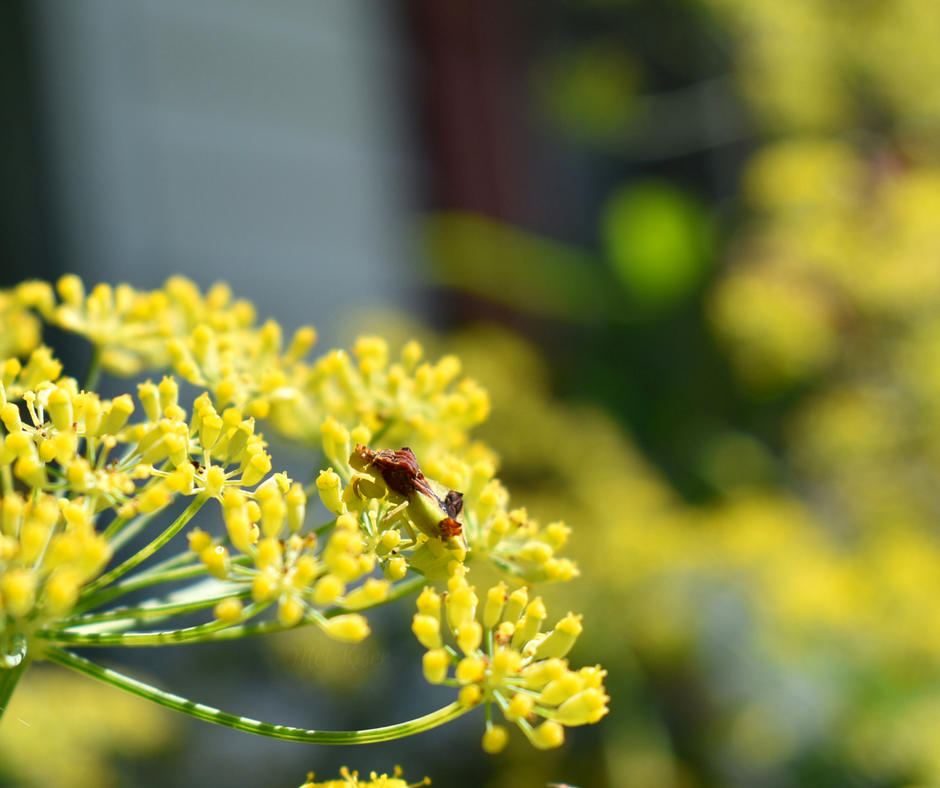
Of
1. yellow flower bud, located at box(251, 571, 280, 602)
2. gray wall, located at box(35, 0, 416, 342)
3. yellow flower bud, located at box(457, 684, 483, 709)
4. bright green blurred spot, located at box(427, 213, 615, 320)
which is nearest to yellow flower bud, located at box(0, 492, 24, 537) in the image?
yellow flower bud, located at box(251, 571, 280, 602)

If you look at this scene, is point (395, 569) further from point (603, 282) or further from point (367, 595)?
point (603, 282)

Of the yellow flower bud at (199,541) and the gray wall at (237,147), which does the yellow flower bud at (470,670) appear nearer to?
the yellow flower bud at (199,541)

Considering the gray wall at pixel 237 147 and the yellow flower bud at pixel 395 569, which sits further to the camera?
the gray wall at pixel 237 147

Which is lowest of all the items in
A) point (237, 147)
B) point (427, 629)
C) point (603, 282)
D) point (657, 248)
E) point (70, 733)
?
point (70, 733)

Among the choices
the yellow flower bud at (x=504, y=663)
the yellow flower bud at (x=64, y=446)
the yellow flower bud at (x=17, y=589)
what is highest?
the yellow flower bud at (x=64, y=446)

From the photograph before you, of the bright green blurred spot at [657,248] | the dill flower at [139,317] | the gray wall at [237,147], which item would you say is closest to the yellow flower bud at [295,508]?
the dill flower at [139,317]

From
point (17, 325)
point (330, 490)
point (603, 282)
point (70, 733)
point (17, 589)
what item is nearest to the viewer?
point (17, 589)

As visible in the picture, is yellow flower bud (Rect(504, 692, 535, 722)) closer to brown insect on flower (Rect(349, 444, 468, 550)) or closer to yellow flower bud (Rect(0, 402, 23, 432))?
brown insect on flower (Rect(349, 444, 468, 550))

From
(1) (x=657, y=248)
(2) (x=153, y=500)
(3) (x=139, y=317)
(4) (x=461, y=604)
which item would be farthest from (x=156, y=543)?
(1) (x=657, y=248)
